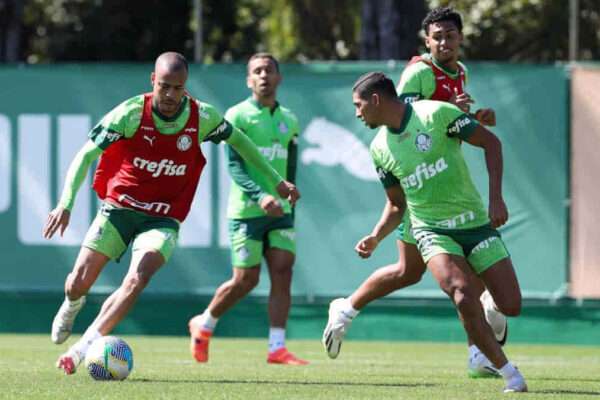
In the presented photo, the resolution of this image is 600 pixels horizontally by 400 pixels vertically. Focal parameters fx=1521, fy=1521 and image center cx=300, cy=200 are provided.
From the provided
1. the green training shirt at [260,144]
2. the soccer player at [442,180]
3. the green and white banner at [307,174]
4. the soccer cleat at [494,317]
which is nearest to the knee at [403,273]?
the soccer cleat at [494,317]

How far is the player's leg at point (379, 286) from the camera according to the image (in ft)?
34.6

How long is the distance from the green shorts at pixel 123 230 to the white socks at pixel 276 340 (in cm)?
245

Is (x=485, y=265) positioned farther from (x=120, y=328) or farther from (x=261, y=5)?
(x=261, y=5)

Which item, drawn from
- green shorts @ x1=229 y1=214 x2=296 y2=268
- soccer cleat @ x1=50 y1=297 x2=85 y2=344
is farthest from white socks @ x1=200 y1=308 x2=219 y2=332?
soccer cleat @ x1=50 y1=297 x2=85 y2=344

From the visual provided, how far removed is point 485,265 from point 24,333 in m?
8.84

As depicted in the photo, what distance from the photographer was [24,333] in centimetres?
1688

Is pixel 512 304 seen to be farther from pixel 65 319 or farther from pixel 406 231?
pixel 65 319

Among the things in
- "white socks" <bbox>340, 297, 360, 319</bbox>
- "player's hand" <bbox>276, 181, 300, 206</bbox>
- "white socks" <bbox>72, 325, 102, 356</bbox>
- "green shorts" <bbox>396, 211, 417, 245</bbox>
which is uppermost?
"player's hand" <bbox>276, 181, 300, 206</bbox>

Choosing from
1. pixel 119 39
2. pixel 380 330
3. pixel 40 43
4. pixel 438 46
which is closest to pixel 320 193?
pixel 380 330

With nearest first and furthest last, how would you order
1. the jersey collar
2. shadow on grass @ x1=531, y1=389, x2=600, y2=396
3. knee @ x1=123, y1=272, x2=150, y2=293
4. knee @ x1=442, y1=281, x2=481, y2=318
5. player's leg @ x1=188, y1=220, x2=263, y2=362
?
knee @ x1=442, y1=281, x2=481, y2=318 < shadow on grass @ x1=531, y1=389, x2=600, y2=396 < the jersey collar < knee @ x1=123, y1=272, x2=150, y2=293 < player's leg @ x1=188, y1=220, x2=263, y2=362

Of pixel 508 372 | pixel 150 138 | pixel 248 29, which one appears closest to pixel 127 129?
pixel 150 138

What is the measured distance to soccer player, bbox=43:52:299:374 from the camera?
9812 millimetres

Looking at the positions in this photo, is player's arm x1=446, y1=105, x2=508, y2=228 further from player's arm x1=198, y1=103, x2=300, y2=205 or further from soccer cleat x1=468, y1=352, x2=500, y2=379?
soccer cleat x1=468, y1=352, x2=500, y2=379

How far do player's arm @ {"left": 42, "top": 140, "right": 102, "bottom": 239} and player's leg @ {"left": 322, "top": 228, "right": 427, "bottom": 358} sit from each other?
81.8 inches
